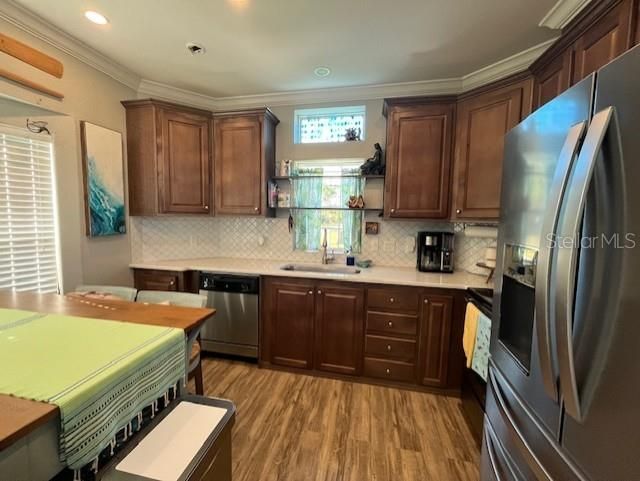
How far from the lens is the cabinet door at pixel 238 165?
2.94m

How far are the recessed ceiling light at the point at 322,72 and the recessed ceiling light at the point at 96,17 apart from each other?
1545 mm

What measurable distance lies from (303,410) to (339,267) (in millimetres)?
1336

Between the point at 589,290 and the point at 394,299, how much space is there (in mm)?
1808

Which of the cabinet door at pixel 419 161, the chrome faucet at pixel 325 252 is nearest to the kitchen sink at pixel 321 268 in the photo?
the chrome faucet at pixel 325 252

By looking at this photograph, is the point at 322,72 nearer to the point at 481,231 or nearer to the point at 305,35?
the point at 305,35

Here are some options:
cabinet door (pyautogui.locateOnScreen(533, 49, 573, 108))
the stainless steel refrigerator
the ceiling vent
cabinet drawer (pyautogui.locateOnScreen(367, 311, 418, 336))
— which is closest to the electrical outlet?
cabinet drawer (pyautogui.locateOnScreen(367, 311, 418, 336))

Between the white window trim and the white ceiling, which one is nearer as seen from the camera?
the white ceiling

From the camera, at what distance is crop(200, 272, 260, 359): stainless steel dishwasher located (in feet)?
8.94

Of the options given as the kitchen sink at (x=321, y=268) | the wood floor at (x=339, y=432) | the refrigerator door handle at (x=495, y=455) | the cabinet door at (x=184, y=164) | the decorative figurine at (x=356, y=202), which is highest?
the cabinet door at (x=184, y=164)

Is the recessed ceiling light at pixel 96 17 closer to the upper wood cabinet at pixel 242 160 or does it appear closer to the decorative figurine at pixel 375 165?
the upper wood cabinet at pixel 242 160

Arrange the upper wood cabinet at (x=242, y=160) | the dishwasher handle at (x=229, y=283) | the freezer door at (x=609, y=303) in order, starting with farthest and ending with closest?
the upper wood cabinet at (x=242, y=160)
the dishwasher handle at (x=229, y=283)
the freezer door at (x=609, y=303)

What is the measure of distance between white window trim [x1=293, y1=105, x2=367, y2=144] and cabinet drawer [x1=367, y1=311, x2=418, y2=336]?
1816 mm

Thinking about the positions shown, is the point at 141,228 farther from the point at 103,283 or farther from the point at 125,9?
the point at 125,9
